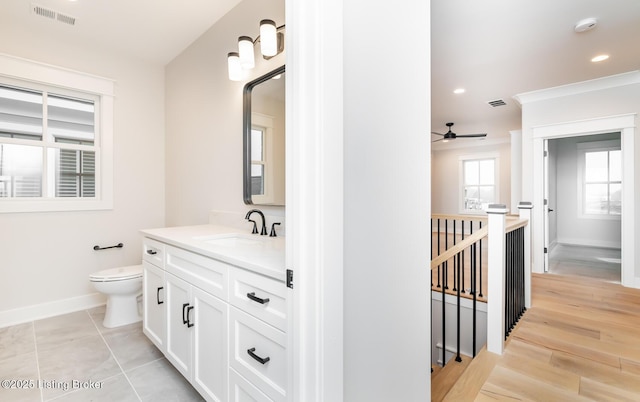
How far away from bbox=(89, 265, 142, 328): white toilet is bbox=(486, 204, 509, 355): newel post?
8.96ft

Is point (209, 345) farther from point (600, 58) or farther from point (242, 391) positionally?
point (600, 58)

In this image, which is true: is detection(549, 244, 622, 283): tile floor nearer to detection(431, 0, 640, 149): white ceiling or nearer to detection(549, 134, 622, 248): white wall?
detection(549, 134, 622, 248): white wall

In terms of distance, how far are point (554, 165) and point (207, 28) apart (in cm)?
654

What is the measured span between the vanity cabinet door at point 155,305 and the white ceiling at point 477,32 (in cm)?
206

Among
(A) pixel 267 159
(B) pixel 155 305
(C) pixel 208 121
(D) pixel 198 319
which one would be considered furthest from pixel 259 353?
(C) pixel 208 121

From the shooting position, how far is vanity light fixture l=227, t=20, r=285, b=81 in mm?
1893

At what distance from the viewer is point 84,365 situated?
1.93 m

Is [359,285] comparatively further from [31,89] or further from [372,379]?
[31,89]

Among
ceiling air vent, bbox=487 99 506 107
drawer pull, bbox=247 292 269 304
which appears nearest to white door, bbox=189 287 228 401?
drawer pull, bbox=247 292 269 304

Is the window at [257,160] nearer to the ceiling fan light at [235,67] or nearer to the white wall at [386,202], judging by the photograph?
the ceiling fan light at [235,67]

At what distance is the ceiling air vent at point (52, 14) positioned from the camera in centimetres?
236

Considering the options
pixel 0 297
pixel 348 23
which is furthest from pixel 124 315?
pixel 348 23

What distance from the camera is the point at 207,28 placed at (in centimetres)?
269

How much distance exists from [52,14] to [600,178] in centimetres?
829
